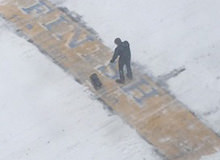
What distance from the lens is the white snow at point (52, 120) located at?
10453mm

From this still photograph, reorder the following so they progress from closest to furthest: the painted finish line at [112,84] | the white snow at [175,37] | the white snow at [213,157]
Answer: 1. the white snow at [213,157]
2. the painted finish line at [112,84]
3. the white snow at [175,37]

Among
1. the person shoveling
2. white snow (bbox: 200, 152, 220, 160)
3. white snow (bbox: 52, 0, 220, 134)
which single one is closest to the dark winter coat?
the person shoveling

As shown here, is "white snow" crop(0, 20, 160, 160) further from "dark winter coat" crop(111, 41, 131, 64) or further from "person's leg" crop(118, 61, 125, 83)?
"dark winter coat" crop(111, 41, 131, 64)

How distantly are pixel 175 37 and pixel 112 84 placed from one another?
7.30ft

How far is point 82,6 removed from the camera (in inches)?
551

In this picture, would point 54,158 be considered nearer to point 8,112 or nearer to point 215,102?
point 8,112

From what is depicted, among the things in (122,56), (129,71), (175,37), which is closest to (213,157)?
(129,71)

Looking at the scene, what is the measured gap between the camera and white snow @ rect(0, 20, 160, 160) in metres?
10.5

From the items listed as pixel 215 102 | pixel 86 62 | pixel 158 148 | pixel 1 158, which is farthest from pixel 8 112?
pixel 215 102

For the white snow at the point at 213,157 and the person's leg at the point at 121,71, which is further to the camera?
the person's leg at the point at 121,71

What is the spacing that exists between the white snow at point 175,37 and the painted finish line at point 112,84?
11.9 inches

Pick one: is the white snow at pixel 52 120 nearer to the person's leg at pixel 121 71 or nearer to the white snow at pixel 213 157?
the person's leg at pixel 121 71

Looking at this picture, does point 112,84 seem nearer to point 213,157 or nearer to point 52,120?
point 52,120

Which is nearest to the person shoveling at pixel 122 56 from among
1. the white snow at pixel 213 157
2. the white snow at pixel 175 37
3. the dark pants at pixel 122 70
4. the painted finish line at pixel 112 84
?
the dark pants at pixel 122 70
